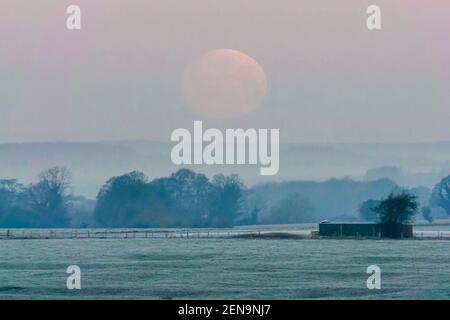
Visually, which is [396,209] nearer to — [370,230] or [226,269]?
[370,230]

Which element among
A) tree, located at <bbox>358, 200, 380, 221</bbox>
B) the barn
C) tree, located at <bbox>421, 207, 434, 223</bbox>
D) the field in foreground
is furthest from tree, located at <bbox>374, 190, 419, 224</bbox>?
tree, located at <bbox>421, 207, 434, 223</bbox>

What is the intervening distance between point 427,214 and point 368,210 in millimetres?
8854

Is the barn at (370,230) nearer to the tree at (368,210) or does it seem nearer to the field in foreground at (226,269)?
the field in foreground at (226,269)

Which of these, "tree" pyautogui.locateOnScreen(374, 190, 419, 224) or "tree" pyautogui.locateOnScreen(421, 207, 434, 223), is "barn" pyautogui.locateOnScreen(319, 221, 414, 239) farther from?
"tree" pyautogui.locateOnScreen(421, 207, 434, 223)

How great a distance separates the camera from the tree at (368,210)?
115 m

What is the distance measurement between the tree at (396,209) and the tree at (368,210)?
5.77 metres

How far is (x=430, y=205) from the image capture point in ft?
409

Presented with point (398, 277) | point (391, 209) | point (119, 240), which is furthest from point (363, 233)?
point (398, 277)

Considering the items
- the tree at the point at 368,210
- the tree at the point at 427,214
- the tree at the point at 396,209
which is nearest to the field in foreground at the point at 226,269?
the tree at the point at 396,209

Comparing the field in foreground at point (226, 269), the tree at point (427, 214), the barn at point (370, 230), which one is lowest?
the field in foreground at point (226, 269)

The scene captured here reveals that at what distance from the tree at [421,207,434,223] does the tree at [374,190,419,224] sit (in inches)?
611

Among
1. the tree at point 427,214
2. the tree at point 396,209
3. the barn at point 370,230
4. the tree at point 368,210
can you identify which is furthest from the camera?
the tree at point 427,214

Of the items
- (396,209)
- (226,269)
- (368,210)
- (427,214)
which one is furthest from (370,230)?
(226,269)
